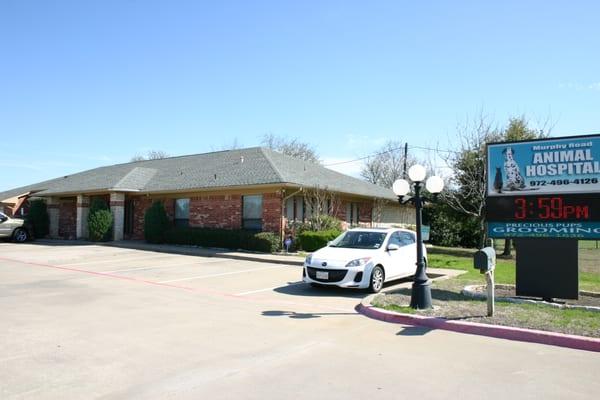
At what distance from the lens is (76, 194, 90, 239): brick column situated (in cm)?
2670

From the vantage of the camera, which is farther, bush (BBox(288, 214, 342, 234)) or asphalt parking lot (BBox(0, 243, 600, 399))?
bush (BBox(288, 214, 342, 234))

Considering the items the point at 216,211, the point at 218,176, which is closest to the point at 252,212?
the point at 216,211

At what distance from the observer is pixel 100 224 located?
2428cm

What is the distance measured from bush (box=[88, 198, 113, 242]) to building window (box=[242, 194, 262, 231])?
773cm

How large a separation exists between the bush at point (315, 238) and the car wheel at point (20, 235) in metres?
17.0

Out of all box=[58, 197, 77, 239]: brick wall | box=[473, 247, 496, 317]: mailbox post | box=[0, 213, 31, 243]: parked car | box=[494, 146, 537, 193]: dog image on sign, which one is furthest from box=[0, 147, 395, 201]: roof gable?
box=[473, 247, 496, 317]: mailbox post

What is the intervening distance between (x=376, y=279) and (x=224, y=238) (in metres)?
11.1

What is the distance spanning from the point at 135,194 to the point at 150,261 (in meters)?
9.96

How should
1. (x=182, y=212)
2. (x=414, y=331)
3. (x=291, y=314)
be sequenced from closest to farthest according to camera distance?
(x=414, y=331), (x=291, y=314), (x=182, y=212)

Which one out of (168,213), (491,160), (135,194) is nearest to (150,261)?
(168,213)

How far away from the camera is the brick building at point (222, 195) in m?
20.6

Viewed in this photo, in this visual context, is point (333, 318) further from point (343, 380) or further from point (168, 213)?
point (168, 213)

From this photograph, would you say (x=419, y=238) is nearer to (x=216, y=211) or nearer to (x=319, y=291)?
(x=319, y=291)

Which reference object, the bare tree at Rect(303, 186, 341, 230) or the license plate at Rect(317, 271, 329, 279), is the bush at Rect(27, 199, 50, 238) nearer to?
the bare tree at Rect(303, 186, 341, 230)
